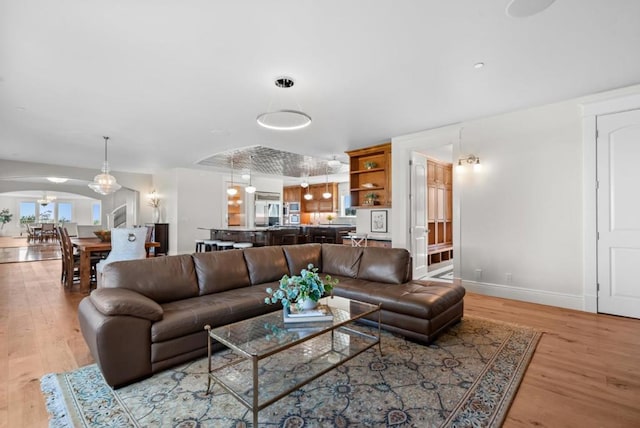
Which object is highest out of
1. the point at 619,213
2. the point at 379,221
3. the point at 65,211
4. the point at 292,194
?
the point at 292,194

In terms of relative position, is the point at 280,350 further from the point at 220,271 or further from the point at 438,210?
the point at 438,210

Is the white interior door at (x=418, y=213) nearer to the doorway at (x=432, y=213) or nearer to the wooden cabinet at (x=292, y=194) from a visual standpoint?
the doorway at (x=432, y=213)

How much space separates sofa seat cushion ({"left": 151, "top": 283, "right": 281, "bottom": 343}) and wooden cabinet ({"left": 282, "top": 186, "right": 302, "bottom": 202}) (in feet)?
31.2

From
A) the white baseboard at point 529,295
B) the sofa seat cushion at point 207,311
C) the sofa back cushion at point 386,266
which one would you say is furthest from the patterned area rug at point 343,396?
the white baseboard at point 529,295

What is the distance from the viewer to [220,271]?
3.20 meters

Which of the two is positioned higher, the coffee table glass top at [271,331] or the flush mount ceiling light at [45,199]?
the flush mount ceiling light at [45,199]

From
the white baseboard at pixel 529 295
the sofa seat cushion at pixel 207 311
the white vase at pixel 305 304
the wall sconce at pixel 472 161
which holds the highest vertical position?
the wall sconce at pixel 472 161

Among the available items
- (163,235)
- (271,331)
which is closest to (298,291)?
(271,331)

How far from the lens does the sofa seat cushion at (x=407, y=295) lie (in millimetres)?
2725

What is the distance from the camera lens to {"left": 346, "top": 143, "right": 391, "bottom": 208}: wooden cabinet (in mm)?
5840

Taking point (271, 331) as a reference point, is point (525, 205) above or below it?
above

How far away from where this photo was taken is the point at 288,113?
10.1ft

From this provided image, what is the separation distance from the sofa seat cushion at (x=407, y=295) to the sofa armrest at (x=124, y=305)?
6.02 ft

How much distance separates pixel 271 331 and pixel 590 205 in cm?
408
